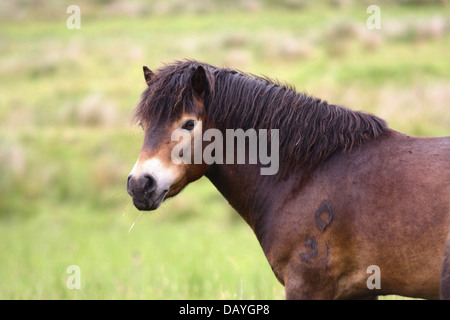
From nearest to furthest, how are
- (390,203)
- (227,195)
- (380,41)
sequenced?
(390,203), (227,195), (380,41)

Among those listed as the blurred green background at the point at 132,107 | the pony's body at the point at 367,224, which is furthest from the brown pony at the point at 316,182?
the blurred green background at the point at 132,107

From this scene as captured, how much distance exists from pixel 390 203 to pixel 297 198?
0.61 meters

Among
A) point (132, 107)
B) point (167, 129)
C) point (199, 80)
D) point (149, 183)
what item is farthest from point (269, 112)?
point (132, 107)

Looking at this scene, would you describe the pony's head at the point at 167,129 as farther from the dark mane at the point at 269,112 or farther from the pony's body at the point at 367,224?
the pony's body at the point at 367,224

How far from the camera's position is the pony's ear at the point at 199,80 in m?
4.15

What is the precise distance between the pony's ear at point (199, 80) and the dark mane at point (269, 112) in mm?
39

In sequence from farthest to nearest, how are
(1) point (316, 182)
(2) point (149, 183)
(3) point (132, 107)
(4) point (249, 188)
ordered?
(3) point (132, 107)
(4) point (249, 188)
(1) point (316, 182)
(2) point (149, 183)

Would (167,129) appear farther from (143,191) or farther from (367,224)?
(367,224)

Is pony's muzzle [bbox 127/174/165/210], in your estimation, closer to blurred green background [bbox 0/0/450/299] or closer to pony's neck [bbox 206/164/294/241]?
pony's neck [bbox 206/164/294/241]

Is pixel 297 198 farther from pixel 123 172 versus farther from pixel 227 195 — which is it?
pixel 123 172

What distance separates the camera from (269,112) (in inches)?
167

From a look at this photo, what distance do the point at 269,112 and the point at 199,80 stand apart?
54cm

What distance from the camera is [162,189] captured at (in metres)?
3.96

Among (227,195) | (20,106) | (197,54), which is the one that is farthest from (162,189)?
(197,54)
